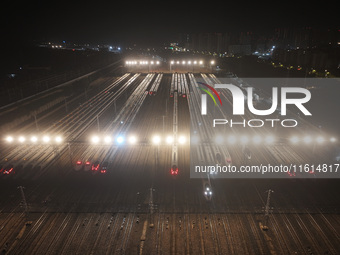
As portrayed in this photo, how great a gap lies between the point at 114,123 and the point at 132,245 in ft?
71.7

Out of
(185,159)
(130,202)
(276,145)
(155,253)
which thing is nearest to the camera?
(155,253)

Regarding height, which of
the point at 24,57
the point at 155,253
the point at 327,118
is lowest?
the point at 155,253

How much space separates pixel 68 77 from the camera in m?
51.6

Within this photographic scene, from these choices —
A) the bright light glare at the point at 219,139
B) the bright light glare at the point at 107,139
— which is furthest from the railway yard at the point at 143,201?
the bright light glare at the point at 219,139

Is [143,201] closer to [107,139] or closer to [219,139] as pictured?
[107,139]

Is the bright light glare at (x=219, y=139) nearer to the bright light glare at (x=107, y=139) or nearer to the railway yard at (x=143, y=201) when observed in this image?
the railway yard at (x=143, y=201)

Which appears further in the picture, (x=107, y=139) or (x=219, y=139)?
(x=219, y=139)

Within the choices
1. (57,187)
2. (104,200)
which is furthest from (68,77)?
(104,200)

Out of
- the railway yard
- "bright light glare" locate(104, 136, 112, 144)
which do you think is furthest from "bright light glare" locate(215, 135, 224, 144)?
"bright light glare" locate(104, 136, 112, 144)

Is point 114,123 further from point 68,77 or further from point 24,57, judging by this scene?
point 24,57

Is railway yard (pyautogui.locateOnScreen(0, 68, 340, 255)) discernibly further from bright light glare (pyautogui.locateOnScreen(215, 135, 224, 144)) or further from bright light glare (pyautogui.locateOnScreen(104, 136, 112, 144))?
bright light glare (pyautogui.locateOnScreen(215, 135, 224, 144))

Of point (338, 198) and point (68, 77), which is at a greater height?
point (68, 77)

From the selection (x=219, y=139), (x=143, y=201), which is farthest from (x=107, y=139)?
(x=219, y=139)

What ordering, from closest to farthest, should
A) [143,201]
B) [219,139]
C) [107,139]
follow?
[143,201]
[107,139]
[219,139]
